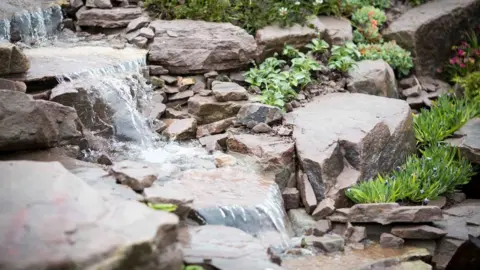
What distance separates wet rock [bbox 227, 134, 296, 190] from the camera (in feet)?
21.4

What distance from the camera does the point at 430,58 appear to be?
→ 1032 centimetres

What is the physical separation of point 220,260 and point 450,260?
2.63 m

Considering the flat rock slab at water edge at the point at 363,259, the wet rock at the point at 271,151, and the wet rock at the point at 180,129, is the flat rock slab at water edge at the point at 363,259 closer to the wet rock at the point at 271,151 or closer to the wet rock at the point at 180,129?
the wet rock at the point at 271,151

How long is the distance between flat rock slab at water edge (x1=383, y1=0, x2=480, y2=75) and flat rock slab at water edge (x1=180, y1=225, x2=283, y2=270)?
21.2ft

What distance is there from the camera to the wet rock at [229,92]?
758 centimetres

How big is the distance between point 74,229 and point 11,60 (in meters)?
3.46

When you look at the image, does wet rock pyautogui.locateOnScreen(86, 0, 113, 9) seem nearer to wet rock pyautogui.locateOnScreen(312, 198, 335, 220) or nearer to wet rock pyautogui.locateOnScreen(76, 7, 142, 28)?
wet rock pyautogui.locateOnScreen(76, 7, 142, 28)

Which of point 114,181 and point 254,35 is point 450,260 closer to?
point 114,181

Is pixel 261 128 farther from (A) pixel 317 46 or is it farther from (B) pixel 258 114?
(A) pixel 317 46

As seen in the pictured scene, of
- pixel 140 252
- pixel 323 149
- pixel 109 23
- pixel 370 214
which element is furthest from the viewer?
pixel 109 23

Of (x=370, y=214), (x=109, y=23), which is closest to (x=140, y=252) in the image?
(x=370, y=214)

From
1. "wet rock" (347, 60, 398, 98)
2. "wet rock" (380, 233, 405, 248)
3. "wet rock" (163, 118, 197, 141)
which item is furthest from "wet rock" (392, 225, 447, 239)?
"wet rock" (347, 60, 398, 98)

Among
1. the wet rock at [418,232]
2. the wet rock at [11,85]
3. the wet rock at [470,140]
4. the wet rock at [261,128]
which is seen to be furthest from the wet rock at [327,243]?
the wet rock at [11,85]

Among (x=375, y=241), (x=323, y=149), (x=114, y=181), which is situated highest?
(x=114, y=181)
